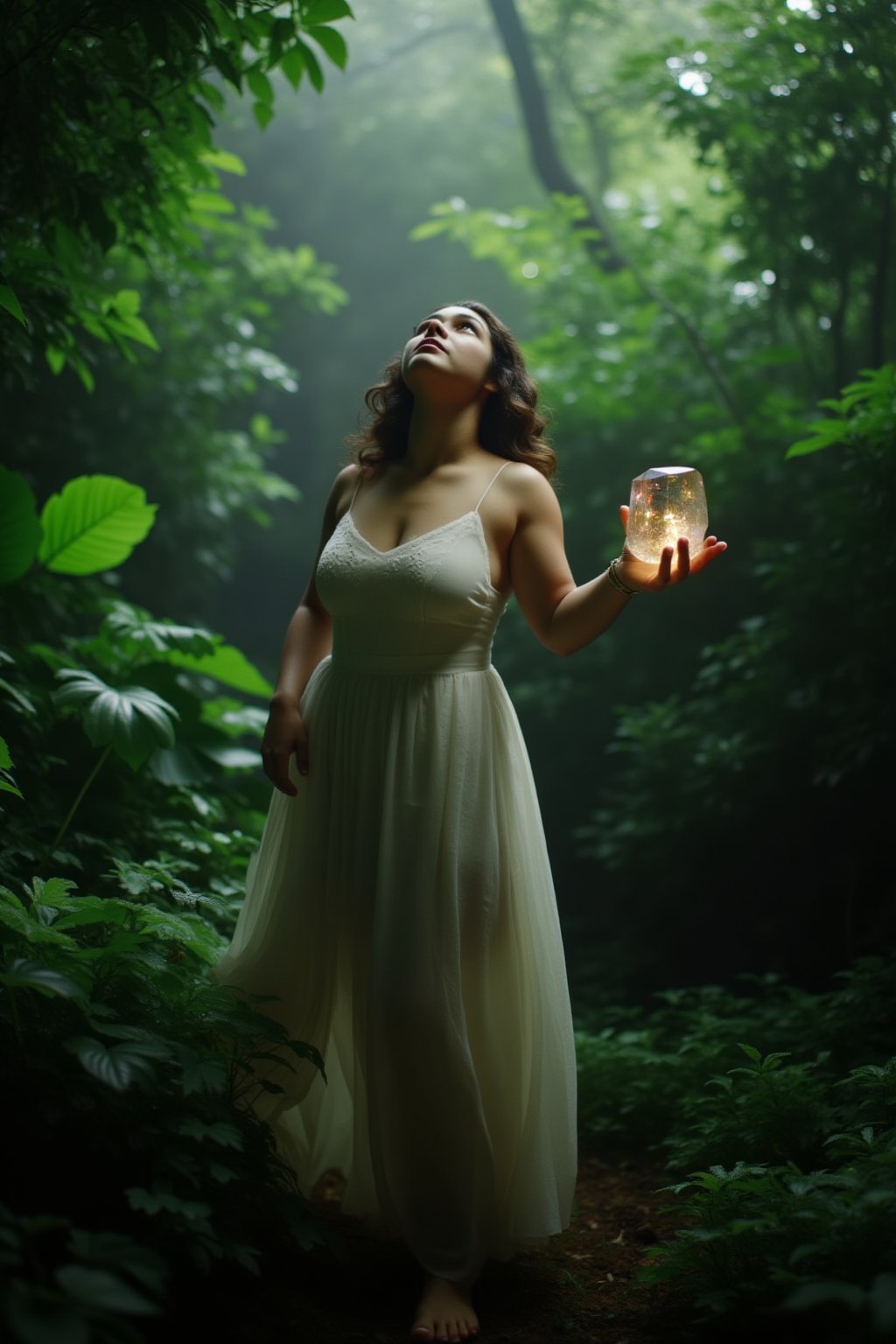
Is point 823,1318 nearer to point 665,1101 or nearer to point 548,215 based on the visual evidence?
point 665,1101

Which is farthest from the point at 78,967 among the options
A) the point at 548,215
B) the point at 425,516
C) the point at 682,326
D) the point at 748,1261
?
the point at 548,215

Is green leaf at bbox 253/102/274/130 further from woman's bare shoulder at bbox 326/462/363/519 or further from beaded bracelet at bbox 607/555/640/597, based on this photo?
beaded bracelet at bbox 607/555/640/597

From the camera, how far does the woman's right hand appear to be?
2.10m

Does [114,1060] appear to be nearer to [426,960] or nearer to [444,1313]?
[426,960]

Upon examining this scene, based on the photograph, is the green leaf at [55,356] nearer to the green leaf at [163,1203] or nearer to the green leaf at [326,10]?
the green leaf at [326,10]

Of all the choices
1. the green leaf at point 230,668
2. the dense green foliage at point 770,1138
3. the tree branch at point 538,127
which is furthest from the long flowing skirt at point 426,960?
the tree branch at point 538,127

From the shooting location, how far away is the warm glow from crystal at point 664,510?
5.83ft

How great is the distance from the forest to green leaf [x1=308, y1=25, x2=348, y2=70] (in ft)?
0.03

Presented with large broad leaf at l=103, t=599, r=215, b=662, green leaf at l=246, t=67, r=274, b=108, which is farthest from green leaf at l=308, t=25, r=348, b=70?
large broad leaf at l=103, t=599, r=215, b=662

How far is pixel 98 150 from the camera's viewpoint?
247 cm

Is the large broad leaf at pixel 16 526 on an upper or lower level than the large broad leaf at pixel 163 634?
upper

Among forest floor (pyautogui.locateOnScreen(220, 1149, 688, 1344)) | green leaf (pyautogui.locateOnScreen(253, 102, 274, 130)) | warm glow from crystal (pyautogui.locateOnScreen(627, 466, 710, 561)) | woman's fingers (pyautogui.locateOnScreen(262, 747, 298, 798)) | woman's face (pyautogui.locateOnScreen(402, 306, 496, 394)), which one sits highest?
green leaf (pyautogui.locateOnScreen(253, 102, 274, 130))

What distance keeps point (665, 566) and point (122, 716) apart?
1.29m

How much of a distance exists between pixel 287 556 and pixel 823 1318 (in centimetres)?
836
